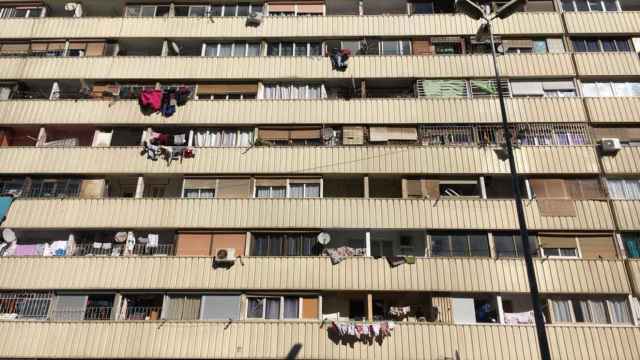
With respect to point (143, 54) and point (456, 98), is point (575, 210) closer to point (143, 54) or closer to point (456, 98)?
point (456, 98)

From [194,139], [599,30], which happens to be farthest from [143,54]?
[599,30]

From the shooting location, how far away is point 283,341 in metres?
16.1

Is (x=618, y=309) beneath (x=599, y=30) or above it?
beneath

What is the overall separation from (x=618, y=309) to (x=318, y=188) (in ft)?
39.4

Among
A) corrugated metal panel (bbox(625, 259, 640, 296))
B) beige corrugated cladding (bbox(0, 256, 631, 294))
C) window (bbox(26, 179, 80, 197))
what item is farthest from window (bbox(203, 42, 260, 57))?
corrugated metal panel (bbox(625, 259, 640, 296))

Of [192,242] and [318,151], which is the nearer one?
[192,242]

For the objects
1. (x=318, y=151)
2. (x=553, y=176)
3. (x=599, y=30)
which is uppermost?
(x=599, y=30)

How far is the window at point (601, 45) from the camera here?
20641 mm

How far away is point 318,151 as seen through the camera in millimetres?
19016

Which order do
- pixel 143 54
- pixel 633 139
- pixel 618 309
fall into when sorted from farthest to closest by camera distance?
1. pixel 143 54
2. pixel 633 139
3. pixel 618 309

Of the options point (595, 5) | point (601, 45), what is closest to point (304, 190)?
point (601, 45)

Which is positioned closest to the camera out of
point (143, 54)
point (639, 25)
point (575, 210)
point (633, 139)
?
point (575, 210)

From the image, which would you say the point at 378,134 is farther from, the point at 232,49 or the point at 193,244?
the point at 193,244

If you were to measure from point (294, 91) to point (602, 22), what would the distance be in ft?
47.9
